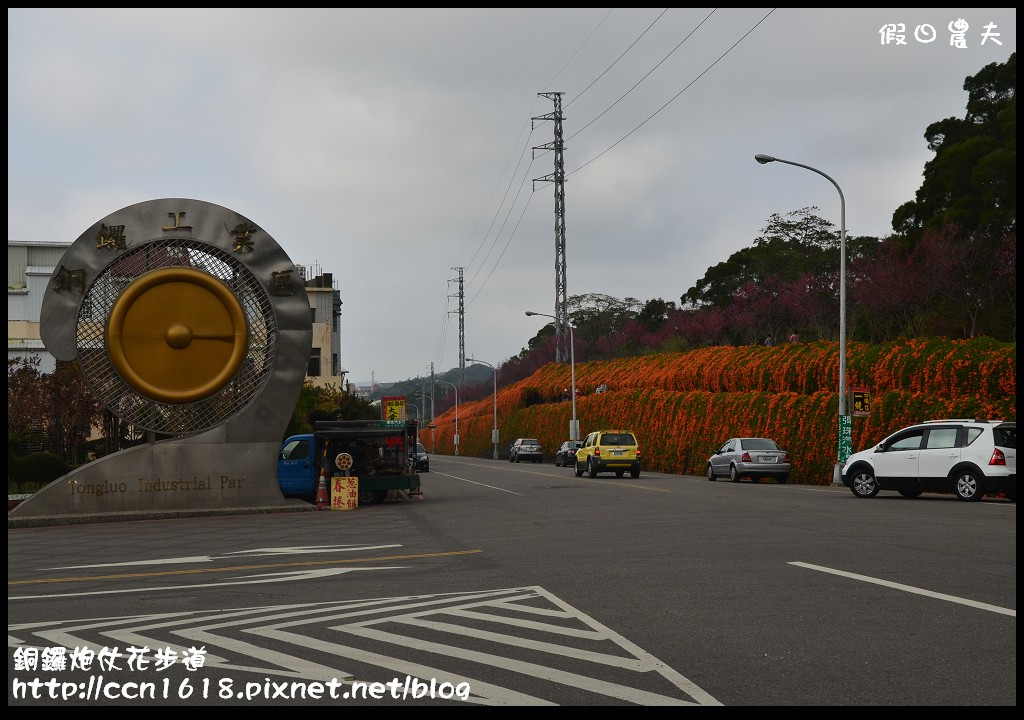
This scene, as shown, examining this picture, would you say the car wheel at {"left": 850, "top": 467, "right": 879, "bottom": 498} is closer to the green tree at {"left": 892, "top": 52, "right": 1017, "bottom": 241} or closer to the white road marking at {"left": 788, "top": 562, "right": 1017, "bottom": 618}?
the white road marking at {"left": 788, "top": 562, "right": 1017, "bottom": 618}

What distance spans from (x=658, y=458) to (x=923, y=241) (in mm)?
15200

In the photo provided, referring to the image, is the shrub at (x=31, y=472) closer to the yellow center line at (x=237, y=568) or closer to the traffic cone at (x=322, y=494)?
the traffic cone at (x=322, y=494)

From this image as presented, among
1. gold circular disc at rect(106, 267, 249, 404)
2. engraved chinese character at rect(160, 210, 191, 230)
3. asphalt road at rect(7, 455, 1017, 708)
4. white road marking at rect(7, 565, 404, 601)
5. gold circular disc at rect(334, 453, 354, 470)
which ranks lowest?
white road marking at rect(7, 565, 404, 601)

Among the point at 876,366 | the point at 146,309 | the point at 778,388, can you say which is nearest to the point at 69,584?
the point at 146,309

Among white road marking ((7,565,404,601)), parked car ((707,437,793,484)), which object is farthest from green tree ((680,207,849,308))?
white road marking ((7,565,404,601))

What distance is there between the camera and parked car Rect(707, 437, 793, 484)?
1350 inches

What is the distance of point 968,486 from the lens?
22.0 meters

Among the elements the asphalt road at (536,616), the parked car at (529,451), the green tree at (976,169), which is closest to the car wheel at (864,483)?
the asphalt road at (536,616)

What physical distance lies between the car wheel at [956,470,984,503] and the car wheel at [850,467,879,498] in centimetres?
221

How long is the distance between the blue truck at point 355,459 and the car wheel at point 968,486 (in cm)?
1278

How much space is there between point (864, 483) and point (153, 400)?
1645 cm

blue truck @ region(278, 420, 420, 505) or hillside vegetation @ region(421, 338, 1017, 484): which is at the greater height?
hillside vegetation @ region(421, 338, 1017, 484)

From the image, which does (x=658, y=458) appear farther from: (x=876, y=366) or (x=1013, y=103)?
(x=1013, y=103)

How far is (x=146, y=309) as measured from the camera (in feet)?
75.8
